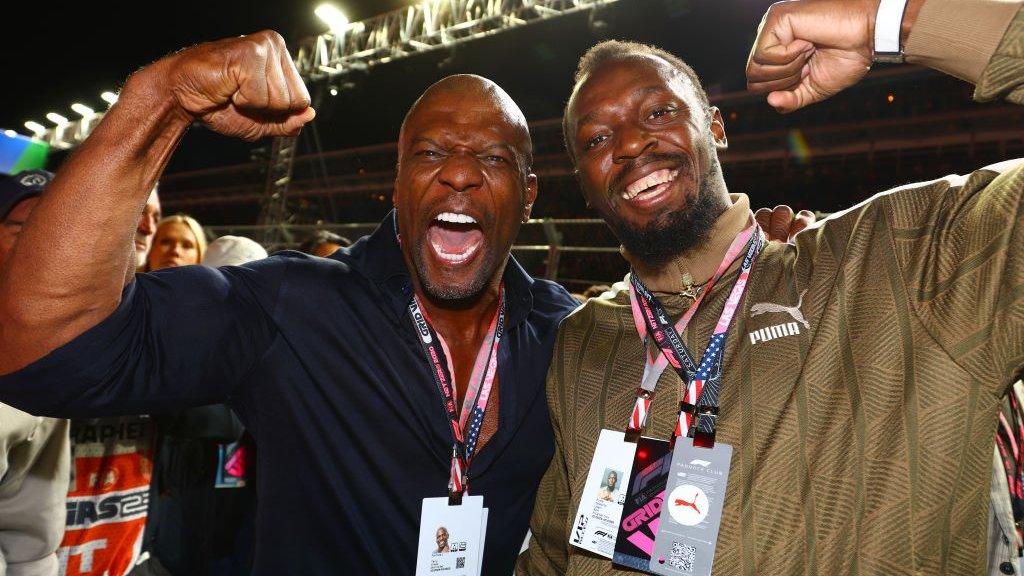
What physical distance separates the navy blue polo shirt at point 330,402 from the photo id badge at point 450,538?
1.6 inches

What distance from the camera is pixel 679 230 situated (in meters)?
1.94

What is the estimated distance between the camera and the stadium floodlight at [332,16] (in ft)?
34.2

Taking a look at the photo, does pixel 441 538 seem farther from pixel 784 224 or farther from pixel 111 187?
pixel 784 224

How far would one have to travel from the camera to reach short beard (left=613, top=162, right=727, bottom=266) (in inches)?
76.3

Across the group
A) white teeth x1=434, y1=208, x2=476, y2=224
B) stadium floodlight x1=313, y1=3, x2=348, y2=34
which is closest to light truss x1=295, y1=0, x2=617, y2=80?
stadium floodlight x1=313, y1=3, x2=348, y2=34

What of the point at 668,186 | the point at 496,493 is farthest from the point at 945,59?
the point at 496,493

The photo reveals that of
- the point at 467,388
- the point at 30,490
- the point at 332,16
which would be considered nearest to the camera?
the point at 467,388

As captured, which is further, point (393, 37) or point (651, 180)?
point (393, 37)

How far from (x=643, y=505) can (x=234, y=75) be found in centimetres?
142

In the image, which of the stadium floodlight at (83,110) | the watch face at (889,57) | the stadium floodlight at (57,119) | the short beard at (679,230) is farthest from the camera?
the stadium floodlight at (57,119)

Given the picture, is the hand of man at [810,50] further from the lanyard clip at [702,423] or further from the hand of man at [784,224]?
the hand of man at [784,224]

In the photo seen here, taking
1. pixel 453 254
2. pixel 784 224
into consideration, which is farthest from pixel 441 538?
pixel 784 224

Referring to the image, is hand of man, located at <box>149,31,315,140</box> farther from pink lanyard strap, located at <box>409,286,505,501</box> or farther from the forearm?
pink lanyard strap, located at <box>409,286,505,501</box>

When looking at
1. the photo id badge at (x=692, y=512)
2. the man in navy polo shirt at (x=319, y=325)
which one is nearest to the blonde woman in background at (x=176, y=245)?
the man in navy polo shirt at (x=319, y=325)
